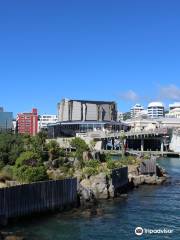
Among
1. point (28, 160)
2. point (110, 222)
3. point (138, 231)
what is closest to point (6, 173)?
point (28, 160)

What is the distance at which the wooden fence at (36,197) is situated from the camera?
154 feet

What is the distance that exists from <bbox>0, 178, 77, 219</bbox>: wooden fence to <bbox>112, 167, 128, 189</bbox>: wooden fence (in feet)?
48.5

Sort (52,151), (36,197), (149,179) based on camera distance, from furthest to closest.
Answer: (149,179) → (52,151) → (36,197)

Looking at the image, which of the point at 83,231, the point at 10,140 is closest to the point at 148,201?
the point at 83,231

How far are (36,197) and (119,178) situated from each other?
2505cm

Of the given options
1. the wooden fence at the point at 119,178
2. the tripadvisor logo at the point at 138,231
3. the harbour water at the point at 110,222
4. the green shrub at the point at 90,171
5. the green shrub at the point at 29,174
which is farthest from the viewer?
the wooden fence at the point at 119,178

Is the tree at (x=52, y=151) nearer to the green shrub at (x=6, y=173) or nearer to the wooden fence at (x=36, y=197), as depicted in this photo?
the green shrub at (x=6, y=173)

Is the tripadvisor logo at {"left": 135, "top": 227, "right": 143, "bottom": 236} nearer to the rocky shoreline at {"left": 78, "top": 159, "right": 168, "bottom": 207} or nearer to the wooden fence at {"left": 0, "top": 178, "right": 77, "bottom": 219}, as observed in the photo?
the wooden fence at {"left": 0, "top": 178, "right": 77, "bottom": 219}

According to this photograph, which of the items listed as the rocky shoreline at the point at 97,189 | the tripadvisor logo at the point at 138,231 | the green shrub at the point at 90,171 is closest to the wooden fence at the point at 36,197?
the rocky shoreline at the point at 97,189

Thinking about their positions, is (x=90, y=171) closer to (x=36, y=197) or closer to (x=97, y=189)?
(x=97, y=189)

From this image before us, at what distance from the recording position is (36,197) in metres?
50.7

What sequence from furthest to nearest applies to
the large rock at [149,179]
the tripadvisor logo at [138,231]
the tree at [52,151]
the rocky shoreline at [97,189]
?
the large rock at [149,179] → the tree at [52,151] → the rocky shoreline at [97,189] → the tripadvisor logo at [138,231]

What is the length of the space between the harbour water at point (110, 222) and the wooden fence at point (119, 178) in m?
5.36

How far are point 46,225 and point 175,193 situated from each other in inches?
1227
